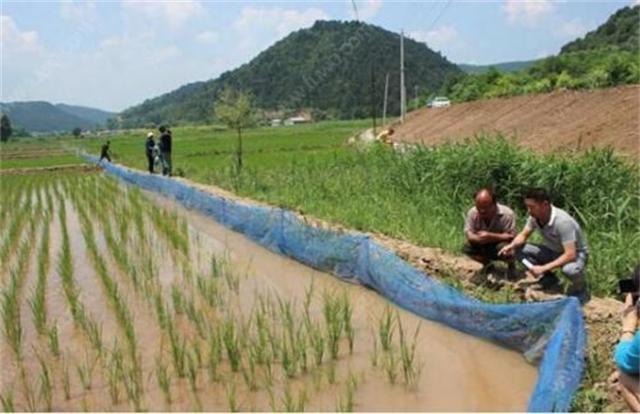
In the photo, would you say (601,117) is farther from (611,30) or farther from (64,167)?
(611,30)

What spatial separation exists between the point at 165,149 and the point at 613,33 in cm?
4486

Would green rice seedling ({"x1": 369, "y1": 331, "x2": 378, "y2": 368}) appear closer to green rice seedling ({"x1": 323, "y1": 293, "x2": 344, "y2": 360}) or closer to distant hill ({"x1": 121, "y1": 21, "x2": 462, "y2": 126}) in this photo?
green rice seedling ({"x1": 323, "y1": 293, "x2": 344, "y2": 360})

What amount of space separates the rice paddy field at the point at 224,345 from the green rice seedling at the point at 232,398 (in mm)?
16

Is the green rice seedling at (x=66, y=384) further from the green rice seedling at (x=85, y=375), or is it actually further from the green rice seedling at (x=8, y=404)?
the green rice seedling at (x=8, y=404)

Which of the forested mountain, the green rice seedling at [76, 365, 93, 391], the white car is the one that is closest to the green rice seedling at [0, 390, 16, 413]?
the green rice seedling at [76, 365, 93, 391]

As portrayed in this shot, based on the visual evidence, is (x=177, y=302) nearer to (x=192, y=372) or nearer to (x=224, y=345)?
(x=224, y=345)

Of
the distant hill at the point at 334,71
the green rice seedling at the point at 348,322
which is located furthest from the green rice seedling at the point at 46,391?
the distant hill at the point at 334,71

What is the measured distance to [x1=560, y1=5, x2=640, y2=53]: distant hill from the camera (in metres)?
47.2

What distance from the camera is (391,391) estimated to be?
4.00 metres

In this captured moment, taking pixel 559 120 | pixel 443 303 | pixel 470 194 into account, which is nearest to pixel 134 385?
pixel 443 303

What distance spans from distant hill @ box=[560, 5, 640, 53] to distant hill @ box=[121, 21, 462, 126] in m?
22.7

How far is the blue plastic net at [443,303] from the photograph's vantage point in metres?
3.54

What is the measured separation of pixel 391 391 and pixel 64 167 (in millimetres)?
24690

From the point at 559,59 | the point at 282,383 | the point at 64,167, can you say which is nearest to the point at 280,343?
the point at 282,383
